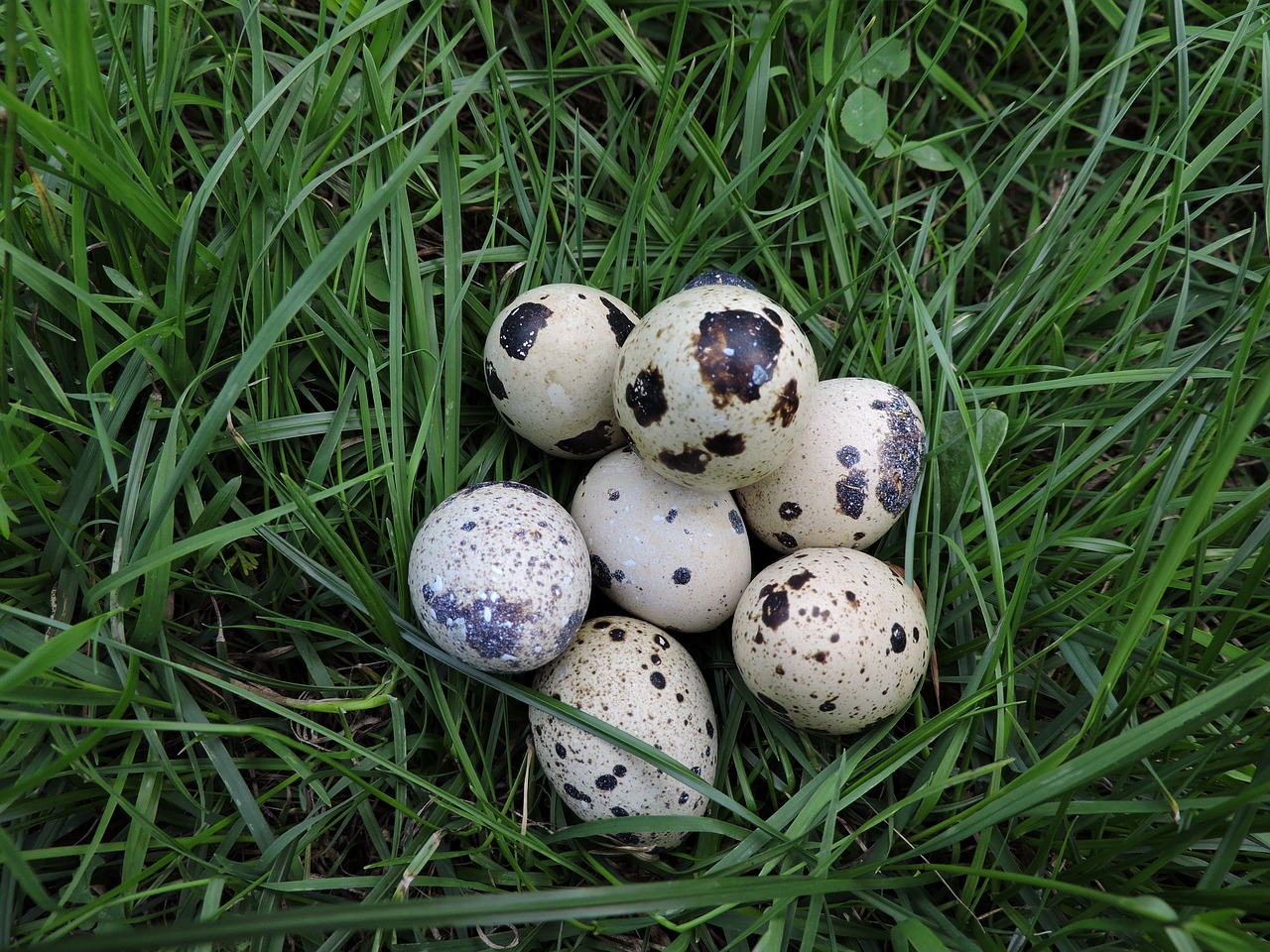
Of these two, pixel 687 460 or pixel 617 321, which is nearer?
pixel 687 460

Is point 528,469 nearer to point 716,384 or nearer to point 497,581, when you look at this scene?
point 497,581

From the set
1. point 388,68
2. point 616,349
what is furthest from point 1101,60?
point 388,68

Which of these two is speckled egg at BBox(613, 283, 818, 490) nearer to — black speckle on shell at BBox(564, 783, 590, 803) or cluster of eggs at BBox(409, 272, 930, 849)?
cluster of eggs at BBox(409, 272, 930, 849)

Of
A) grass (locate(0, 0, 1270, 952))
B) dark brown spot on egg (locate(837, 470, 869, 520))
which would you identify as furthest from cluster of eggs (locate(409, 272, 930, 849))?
grass (locate(0, 0, 1270, 952))

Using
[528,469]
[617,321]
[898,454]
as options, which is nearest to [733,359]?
[617,321]

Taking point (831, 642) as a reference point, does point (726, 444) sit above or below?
above
